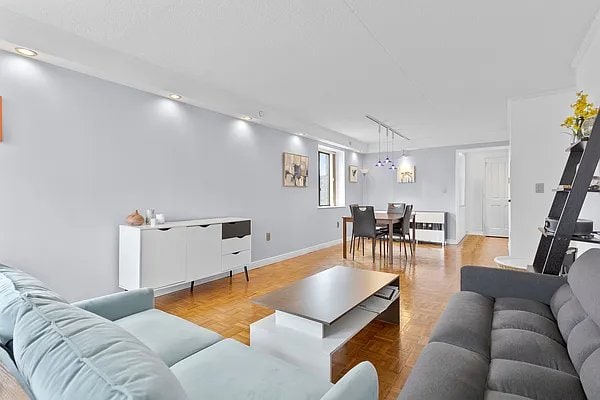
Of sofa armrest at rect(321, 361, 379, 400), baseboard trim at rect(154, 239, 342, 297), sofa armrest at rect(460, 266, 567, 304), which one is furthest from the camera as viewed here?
baseboard trim at rect(154, 239, 342, 297)

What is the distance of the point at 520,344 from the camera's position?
1309 millimetres

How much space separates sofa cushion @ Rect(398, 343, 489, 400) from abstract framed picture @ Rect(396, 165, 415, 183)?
620 centimetres

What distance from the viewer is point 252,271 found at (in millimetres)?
4336

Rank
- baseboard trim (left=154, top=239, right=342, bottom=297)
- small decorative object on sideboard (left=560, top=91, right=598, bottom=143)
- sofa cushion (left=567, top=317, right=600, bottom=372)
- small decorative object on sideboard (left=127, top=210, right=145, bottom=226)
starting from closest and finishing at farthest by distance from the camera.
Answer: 1. sofa cushion (left=567, top=317, right=600, bottom=372)
2. small decorative object on sideboard (left=560, top=91, right=598, bottom=143)
3. small decorative object on sideboard (left=127, top=210, right=145, bottom=226)
4. baseboard trim (left=154, top=239, right=342, bottom=297)

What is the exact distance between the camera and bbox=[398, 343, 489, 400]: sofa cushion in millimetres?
967

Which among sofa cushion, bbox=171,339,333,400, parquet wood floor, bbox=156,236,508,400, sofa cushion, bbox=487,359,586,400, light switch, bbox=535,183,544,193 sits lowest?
parquet wood floor, bbox=156,236,508,400

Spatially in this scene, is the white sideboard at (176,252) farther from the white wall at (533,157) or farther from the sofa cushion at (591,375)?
the white wall at (533,157)

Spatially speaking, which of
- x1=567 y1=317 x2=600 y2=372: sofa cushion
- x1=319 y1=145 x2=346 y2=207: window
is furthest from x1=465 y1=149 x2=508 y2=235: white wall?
x1=567 y1=317 x2=600 y2=372: sofa cushion

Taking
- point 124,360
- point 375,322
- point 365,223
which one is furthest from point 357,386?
point 365,223

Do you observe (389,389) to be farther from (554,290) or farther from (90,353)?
(90,353)

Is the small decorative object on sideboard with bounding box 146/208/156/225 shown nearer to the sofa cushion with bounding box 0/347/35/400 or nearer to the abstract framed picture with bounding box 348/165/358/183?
the sofa cushion with bounding box 0/347/35/400

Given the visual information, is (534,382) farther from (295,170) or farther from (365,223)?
(295,170)

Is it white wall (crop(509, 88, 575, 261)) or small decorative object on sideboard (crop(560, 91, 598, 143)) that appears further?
white wall (crop(509, 88, 575, 261))

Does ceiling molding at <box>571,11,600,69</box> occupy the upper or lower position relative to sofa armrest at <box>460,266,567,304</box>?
upper
